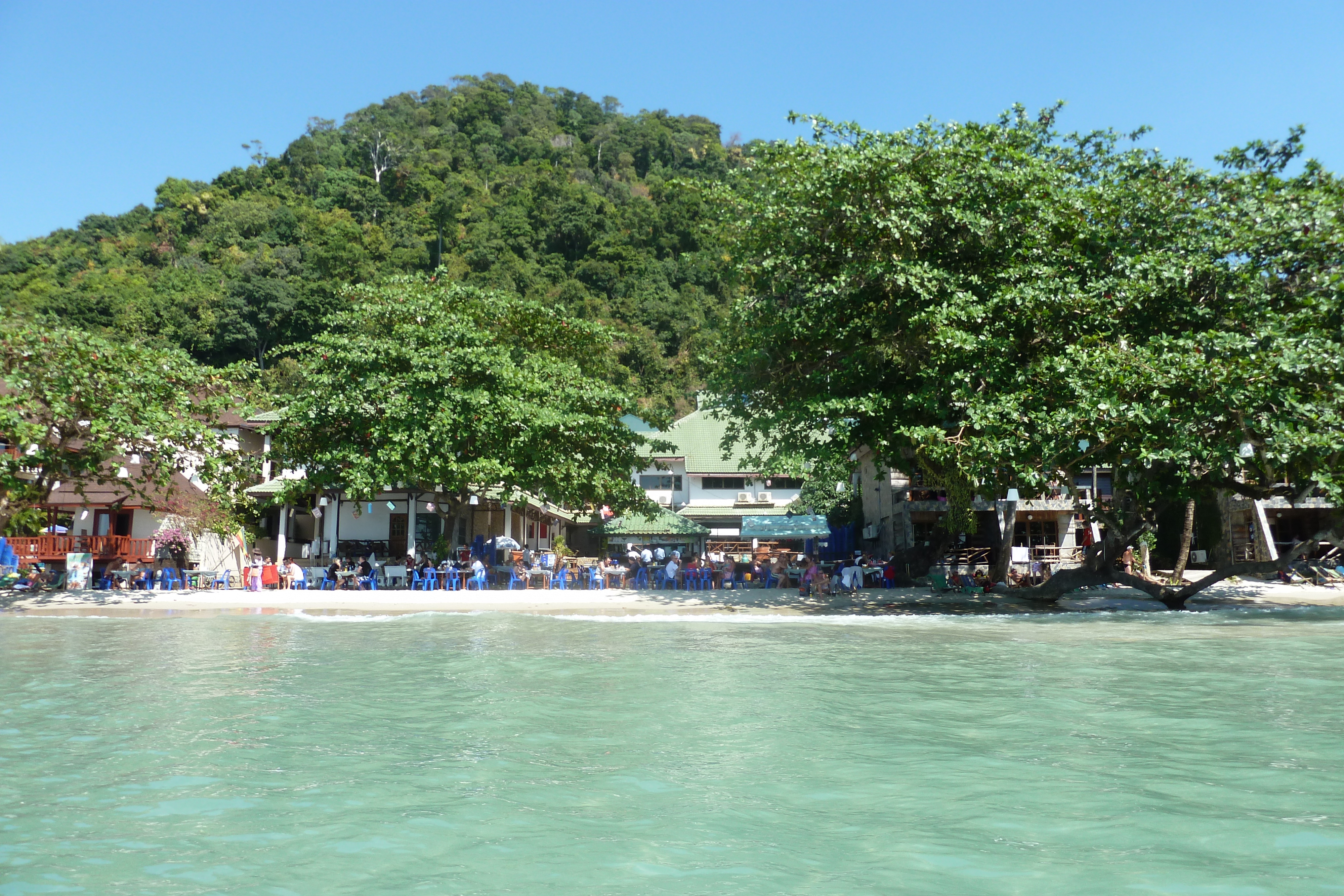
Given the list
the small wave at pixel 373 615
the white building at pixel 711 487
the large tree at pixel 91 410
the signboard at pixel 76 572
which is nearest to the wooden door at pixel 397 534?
the signboard at pixel 76 572

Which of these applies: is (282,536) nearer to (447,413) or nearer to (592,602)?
(447,413)

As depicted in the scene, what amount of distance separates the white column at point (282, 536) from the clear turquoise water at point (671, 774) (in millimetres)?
17445

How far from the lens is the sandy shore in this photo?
21281 mm

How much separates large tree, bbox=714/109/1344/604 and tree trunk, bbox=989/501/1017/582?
2.95 meters

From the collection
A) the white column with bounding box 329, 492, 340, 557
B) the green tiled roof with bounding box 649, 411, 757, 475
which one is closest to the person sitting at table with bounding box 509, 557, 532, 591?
the white column with bounding box 329, 492, 340, 557

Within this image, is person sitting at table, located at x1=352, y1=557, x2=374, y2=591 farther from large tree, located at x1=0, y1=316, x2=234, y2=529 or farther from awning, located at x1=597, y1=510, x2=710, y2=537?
awning, located at x1=597, y1=510, x2=710, y2=537

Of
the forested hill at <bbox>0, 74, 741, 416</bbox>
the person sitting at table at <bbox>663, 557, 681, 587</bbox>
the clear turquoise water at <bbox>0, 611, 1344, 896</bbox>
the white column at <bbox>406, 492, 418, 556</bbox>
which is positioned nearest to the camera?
the clear turquoise water at <bbox>0, 611, 1344, 896</bbox>

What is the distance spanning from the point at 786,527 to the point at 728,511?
10.9 metres

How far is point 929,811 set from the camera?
612 cm

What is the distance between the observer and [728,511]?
43.6 metres

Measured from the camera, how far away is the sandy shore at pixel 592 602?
21281 millimetres

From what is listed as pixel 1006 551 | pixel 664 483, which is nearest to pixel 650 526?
pixel 1006 551

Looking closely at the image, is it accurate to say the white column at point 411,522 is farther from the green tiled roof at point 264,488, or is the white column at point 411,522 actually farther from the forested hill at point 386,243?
the forested hill at point 386,243

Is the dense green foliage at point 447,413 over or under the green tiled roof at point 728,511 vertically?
over
